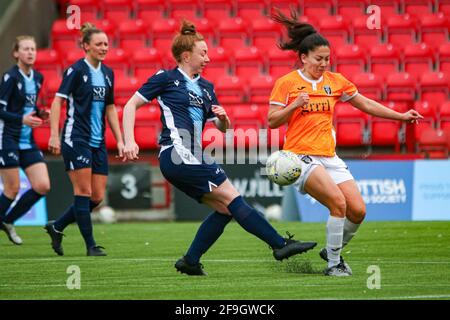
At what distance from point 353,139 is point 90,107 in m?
9.06

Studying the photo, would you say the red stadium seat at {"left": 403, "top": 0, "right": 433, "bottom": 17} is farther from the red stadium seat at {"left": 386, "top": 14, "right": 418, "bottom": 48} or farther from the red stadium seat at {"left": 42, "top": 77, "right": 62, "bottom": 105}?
the red stadium seat at {"left": 42, "top": 77, "right": 62, "bottom": 105}

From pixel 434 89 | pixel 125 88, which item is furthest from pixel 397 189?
pixel 125 88

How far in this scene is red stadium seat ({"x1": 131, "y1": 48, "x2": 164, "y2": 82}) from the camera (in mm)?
21328

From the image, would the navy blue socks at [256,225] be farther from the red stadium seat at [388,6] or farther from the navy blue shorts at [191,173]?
the red stadium seat at [388,6]

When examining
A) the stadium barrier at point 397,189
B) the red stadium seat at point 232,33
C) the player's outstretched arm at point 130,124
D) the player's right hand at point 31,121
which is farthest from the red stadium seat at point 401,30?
the player's outstretched arm at point 130,124

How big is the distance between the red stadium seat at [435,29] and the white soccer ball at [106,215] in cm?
797

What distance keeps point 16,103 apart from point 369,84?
8954mm

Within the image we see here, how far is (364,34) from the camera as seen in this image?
21.6m

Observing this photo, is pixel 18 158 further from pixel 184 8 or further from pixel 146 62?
pixel 184 8

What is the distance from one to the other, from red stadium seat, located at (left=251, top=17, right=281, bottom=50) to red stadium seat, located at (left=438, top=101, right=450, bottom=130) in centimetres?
413

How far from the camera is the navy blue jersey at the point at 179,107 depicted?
8.49 m

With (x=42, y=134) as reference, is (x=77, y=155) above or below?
above

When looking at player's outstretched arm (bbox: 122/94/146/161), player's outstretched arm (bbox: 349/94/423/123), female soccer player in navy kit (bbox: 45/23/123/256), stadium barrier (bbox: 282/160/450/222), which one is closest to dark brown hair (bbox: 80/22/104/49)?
female soccer player in navy kit (bbox: 45/23/123/256)
